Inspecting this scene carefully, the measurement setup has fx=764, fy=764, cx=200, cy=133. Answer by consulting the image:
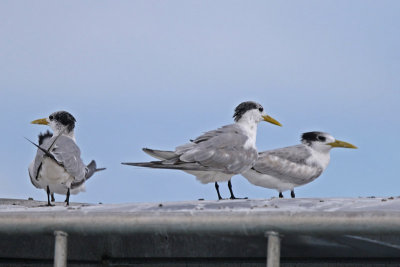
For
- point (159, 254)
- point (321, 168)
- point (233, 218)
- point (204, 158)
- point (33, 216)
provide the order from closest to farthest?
point (233, 218) → point (33, 216) → point (159, 254) → point (204, 158) → point (321, 168)

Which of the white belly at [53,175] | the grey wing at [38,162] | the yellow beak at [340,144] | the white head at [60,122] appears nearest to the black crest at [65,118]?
the white head at [60,122]

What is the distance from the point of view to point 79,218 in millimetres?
4879

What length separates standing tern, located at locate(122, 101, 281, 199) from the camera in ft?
31.4

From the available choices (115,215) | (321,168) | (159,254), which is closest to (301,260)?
(159,254)

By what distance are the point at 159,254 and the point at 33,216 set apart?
1.01 metres

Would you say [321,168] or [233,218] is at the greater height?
[321,168]

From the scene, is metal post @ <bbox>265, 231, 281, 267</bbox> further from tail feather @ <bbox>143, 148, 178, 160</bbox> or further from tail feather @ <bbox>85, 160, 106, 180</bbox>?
tail feather @ <bbox>85, 160, 106, 180</bbox>

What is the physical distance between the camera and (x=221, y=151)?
10125 mm

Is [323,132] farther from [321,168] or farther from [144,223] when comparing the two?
[144,223]

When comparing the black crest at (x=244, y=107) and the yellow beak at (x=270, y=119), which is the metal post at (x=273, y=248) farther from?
the yellow beak at (x=270, y=119)

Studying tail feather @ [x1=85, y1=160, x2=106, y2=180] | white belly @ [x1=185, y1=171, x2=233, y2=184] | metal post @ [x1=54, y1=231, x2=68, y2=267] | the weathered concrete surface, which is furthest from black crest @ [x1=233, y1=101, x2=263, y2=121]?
metal post @ [x1=54, y1=231, x2=68, y2=267]

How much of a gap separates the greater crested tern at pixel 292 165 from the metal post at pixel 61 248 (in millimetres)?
6943

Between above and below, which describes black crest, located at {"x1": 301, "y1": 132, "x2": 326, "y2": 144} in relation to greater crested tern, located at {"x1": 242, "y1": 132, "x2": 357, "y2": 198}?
above

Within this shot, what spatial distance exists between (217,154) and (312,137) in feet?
10.2
